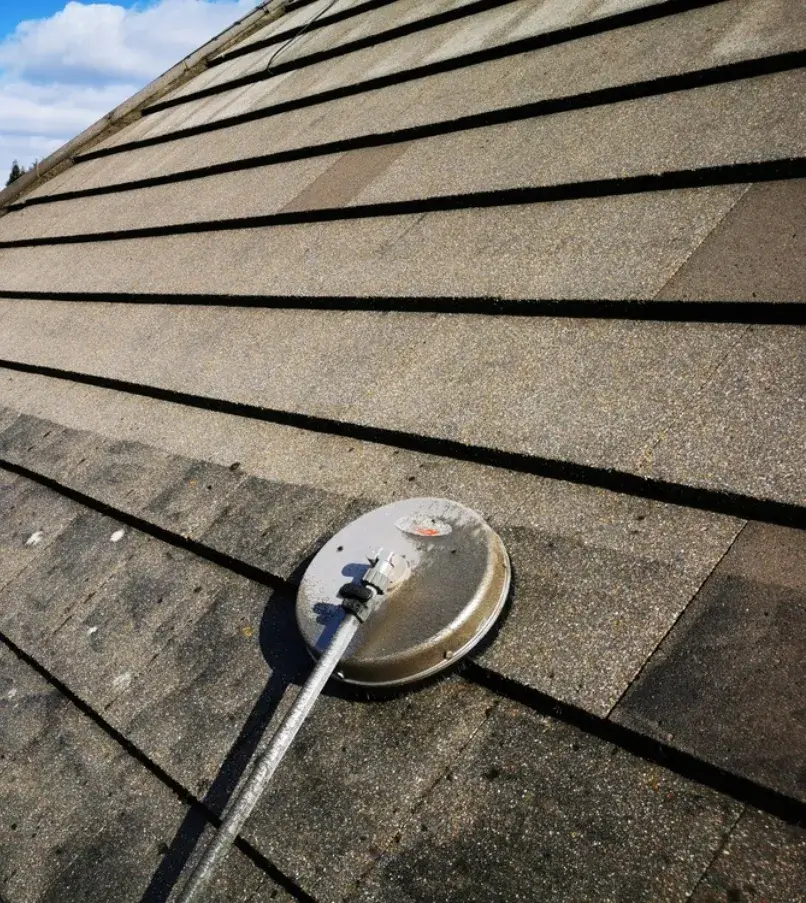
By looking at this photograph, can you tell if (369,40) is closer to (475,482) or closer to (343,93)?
(343,93)

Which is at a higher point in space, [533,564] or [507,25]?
[507,25]

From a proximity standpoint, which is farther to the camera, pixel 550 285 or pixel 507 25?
pixel 507 25

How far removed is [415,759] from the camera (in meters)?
1.36

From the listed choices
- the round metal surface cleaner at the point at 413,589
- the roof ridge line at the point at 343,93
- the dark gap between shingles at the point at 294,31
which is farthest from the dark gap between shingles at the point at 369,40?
the round metal surface cleaner at the point at 413,589

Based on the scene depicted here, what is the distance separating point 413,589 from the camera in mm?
1528

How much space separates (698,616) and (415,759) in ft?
1.82

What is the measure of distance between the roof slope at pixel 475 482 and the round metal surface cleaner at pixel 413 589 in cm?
6

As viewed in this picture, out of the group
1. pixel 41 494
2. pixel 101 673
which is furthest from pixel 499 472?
pixel 41 494

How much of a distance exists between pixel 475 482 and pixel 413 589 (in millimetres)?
377

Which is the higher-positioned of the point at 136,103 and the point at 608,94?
the point at 136,103

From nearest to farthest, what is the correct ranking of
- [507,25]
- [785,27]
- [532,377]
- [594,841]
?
[594,841]
[532,377]
[785,27]
[507,25]

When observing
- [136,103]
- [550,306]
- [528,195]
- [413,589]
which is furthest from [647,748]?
[136,103]

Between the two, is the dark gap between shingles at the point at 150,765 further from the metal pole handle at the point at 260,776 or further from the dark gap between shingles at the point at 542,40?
the dark gap between shingles at the point at 542,40

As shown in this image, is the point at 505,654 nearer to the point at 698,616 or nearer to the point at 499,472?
the point at 698,616
